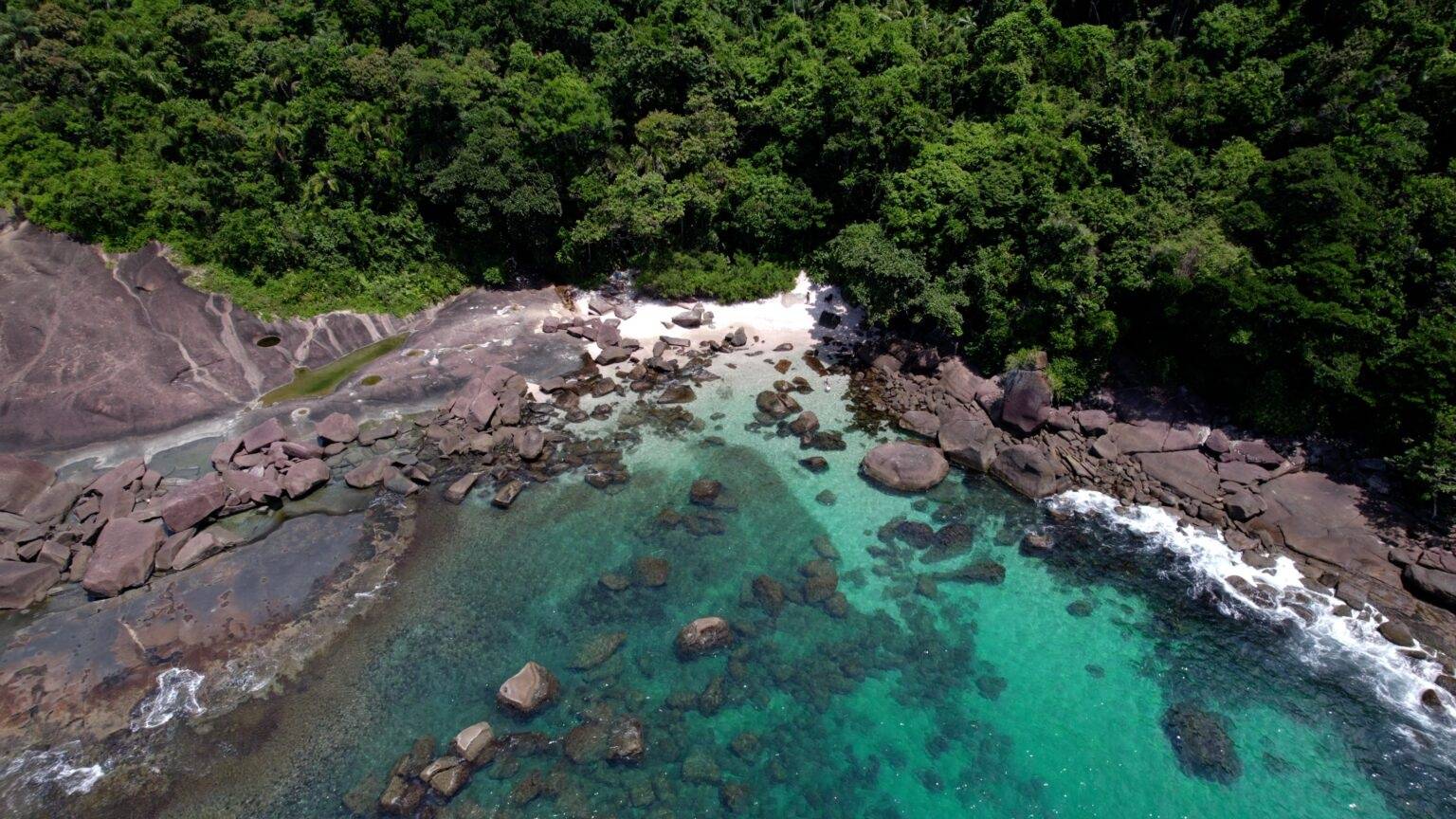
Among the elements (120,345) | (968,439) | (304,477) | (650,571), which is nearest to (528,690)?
(650,571)

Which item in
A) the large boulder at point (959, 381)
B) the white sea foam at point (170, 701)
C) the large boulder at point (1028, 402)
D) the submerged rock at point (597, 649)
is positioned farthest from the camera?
the large boulder at point (959, 381)

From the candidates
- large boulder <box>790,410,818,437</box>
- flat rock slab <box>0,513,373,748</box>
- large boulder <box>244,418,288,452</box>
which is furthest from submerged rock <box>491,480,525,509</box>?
large boulder <box>790,410,818,437</box>

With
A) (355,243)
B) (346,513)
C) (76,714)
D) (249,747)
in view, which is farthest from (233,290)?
(249,747)

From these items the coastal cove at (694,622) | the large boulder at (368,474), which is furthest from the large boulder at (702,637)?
the large boulder at (368,474)

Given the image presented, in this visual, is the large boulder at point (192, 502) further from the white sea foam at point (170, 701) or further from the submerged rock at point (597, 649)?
the submerged rock at point (597, 649)

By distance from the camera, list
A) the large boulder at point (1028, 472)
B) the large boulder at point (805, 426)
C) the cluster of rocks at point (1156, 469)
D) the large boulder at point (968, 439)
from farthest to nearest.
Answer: the large boulder at point (805, 426) < the large boulder at point (968, 439) < the large boulder at point (1028, 472) < the cluster of rocks at point (1156, 469)

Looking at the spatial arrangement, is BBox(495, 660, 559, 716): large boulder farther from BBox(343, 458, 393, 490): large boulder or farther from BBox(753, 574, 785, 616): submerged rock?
BBox(343, 458, 393, 490): large boulder

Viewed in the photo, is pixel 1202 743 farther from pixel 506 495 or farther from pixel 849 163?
pixel 849 163
